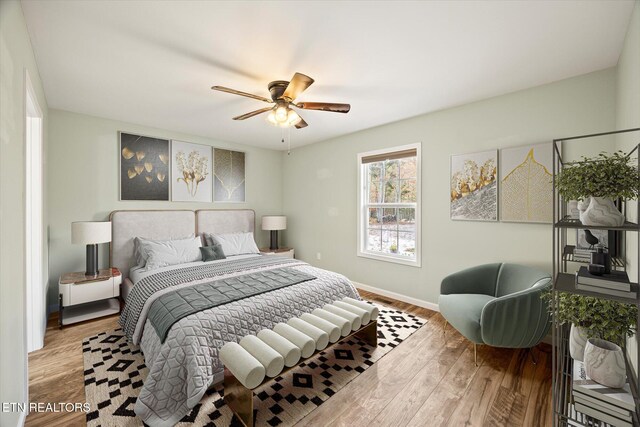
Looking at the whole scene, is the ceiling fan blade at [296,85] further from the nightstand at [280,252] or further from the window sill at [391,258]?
the nightstand at [280,252]

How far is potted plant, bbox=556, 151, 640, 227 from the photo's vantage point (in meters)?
1.22

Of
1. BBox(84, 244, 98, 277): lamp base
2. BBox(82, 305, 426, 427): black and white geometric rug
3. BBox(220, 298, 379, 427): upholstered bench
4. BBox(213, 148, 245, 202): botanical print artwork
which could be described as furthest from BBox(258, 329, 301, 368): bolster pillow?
BBox(213, 148, 245, 202): botanical print artwork

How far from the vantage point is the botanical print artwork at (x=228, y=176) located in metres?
4.72

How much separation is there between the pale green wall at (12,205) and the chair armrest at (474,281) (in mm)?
3303

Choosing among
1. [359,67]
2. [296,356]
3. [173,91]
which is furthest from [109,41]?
[296,356]

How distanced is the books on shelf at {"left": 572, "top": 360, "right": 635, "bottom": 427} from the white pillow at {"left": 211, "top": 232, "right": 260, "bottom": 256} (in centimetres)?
387

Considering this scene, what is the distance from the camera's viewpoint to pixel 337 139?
4629mm

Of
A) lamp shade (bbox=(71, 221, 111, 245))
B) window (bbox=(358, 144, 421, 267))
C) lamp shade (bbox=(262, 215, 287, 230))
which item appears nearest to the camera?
lamp shade (bbox=(71, 221, 111, 245))

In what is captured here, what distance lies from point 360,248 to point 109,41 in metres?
3.69

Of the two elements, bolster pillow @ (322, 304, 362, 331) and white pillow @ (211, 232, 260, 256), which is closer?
bolster pillow @ (322, 304, 362, 331)

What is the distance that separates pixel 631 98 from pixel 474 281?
1.88 m

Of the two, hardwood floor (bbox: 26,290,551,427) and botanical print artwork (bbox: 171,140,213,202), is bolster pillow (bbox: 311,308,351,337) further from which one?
botanical print artwork (bbox: 171,140,213,202)

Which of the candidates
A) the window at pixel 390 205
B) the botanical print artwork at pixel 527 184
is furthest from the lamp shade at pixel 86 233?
the botanical print artwork at pixel 527 184

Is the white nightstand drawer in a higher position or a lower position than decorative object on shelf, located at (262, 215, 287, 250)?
lower
